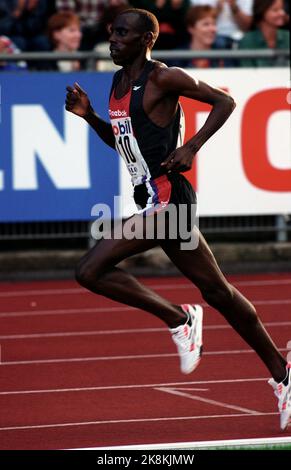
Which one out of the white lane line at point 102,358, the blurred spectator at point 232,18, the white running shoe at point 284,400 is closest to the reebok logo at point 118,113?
the white running shoe at point 284,400

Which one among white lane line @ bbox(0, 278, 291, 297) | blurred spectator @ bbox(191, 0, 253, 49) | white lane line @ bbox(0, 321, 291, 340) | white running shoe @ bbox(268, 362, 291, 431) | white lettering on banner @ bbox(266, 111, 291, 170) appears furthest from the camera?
blurred spectator @ bbox(191, 0, 253, 49)

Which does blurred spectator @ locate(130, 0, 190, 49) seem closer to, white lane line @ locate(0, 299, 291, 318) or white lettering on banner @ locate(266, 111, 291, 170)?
white lettering on banner @ locate(266, 111, 291, 170)

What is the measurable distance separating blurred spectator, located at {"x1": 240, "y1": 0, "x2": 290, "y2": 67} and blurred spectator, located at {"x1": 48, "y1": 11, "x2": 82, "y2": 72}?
186cm

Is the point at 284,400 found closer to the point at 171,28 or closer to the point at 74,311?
the point at 74,311

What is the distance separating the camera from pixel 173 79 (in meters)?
7.20

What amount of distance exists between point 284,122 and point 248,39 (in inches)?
47.9

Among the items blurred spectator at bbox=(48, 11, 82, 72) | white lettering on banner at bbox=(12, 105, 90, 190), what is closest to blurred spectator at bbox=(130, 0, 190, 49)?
blurred spectator at bbox=(48, 11, 82, 72)

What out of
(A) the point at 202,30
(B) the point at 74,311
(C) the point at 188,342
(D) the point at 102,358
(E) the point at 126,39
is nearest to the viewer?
(E) the point at 126,39

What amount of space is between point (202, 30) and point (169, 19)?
43cm

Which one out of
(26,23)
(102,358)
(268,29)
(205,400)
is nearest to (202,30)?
(268,29)

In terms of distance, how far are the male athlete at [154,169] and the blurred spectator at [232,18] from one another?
7.65 meters

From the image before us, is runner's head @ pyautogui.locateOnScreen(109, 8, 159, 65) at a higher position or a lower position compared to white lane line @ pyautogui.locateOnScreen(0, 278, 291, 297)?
higher

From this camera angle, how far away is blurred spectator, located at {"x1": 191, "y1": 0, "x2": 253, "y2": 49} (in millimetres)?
15062

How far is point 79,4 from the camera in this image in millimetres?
15828
